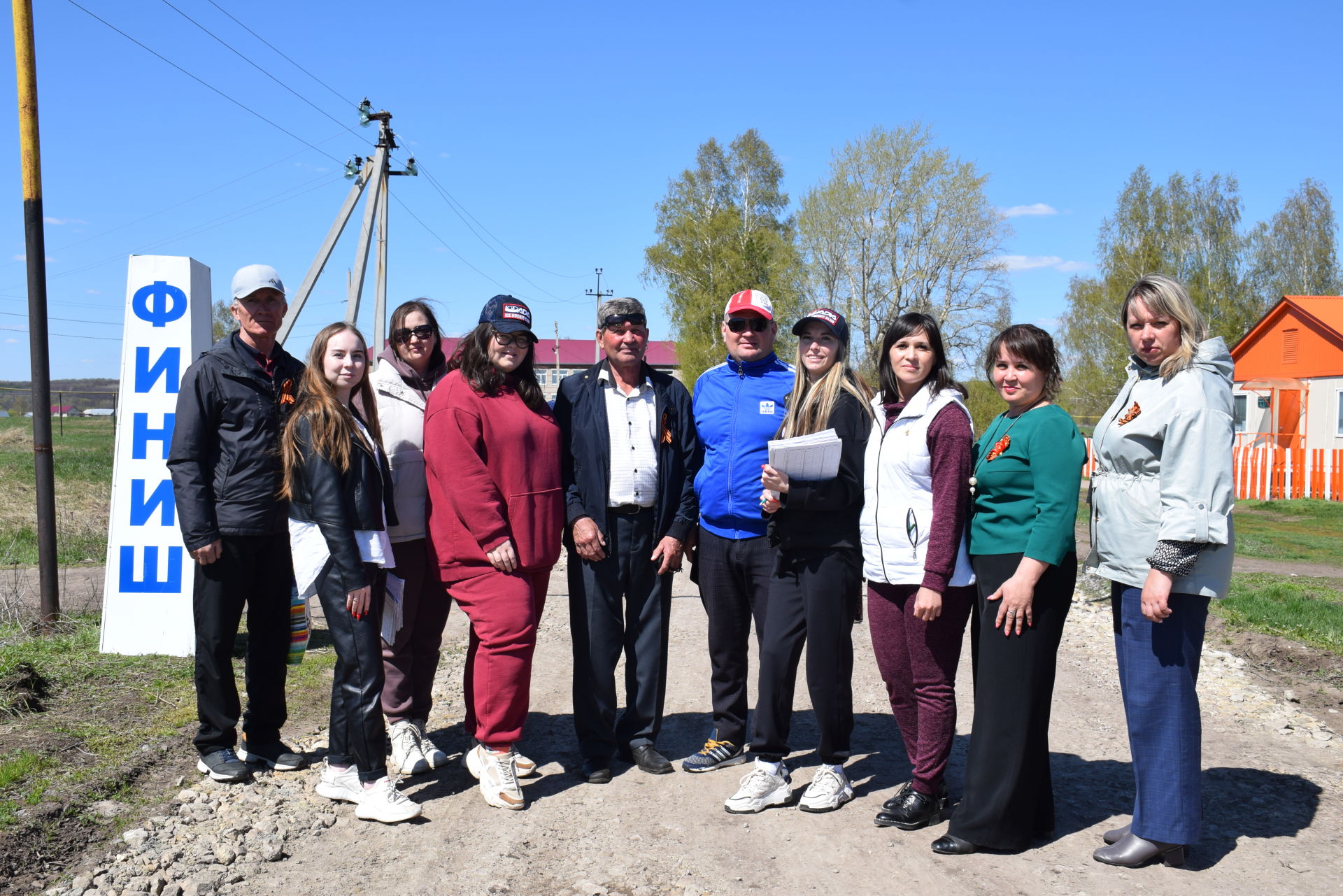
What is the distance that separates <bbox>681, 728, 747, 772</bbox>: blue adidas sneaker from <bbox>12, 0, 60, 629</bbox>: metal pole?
488cm

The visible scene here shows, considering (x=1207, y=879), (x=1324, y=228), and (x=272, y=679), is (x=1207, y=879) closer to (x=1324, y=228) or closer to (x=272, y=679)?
(x=272, y=679)

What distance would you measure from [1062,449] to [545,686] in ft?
12.4

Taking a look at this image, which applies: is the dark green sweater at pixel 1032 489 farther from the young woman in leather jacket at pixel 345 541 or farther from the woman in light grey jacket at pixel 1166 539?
the young woman in leather jacket at pixel 345 541

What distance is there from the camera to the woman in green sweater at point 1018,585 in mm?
3449

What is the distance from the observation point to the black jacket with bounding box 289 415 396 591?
3881 millimetres

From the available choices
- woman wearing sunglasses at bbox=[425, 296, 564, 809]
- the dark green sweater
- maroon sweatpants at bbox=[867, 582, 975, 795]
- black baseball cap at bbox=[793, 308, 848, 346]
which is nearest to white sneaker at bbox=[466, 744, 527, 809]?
woman wearing sunglasses at bbox=[425, 296, 564, 809]

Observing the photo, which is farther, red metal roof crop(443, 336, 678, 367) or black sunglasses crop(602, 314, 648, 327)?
red metal roof crop(443, 336, 678, 367)

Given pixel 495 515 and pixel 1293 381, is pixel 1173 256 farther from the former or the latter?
pixel 495 515

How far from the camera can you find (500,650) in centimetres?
420

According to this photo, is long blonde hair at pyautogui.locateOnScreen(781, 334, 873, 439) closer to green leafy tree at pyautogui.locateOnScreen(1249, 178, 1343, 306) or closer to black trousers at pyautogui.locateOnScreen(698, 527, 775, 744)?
black trousers at pyautogui.locateOnScreen(698, 527, 775, 744)

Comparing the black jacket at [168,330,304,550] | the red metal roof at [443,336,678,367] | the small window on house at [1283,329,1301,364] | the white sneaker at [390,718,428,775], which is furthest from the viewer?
the red metal roof at [443,336,678,367]

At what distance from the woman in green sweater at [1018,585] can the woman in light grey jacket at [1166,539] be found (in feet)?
0.71

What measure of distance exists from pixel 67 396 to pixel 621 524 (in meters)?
72.0

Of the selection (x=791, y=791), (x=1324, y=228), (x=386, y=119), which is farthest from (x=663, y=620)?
(x=1324, y=228)
